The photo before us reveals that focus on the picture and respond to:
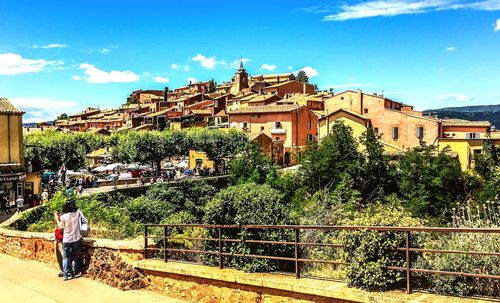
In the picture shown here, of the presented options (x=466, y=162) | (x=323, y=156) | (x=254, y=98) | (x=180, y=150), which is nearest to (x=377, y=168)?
(x=323, y=156)

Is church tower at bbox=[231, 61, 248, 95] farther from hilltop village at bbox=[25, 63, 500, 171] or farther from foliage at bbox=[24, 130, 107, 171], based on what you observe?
foliage at bbox=[24, 130, 107, 171]

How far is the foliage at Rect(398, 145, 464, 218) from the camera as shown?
3306 centimetres

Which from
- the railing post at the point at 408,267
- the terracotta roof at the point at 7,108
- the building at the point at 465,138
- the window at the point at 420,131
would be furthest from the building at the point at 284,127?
the railing post at the point at 408,267

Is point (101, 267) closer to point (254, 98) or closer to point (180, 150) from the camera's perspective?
point (180, 150)

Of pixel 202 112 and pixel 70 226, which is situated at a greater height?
pixel 202 112

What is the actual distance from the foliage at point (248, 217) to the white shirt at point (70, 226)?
2.69 metres

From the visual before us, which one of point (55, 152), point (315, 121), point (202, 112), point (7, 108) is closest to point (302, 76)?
point (202, 112)

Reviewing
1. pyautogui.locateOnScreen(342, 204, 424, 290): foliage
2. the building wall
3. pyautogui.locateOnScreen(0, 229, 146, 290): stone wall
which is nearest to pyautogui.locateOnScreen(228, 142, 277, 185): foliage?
the building wall

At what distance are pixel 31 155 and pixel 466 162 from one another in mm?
37668

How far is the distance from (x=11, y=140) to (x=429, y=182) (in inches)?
1149

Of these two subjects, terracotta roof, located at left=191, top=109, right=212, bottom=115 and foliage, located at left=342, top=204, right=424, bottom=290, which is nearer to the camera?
foliage, located at left=342, top=204, right=424, bottom=290

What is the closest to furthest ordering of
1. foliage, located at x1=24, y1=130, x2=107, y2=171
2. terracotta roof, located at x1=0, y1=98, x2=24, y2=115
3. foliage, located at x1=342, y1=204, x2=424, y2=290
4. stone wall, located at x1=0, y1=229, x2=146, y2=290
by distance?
1. foliage, located at x1=342, y1=204, x2=424, y2=290
2. stone wall, located at x1=0, y1=229, x2=146, y2=290
3. terracotta roof, located at x1=0, y1=98, x2=24, y2=115
4. foliage, located at x1=24, y1=130, x2=107, y2=171

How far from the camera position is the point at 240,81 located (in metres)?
103

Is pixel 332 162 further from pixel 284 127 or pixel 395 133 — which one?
pixel 284 127
